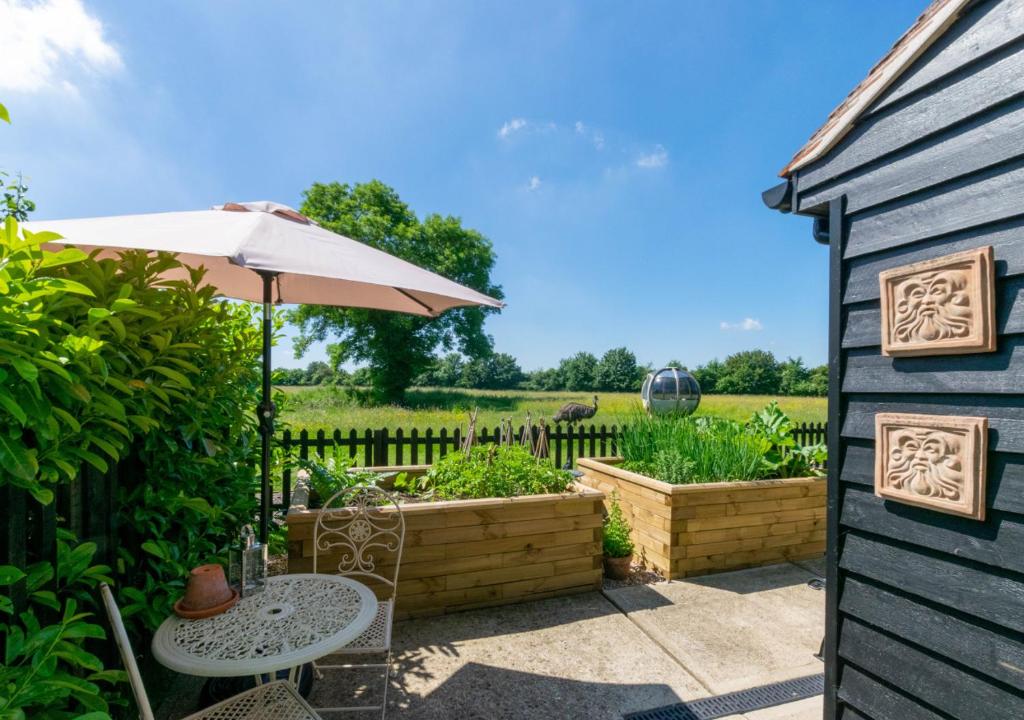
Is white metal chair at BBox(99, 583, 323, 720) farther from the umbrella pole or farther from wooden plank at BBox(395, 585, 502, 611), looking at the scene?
wooden plank at BBox(395, 585, 502, 611)

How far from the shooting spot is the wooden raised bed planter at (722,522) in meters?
3.62

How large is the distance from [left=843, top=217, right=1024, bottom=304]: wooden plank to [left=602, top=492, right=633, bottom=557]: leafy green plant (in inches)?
97.3

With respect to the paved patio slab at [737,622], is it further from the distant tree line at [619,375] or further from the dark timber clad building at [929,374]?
the distant tree line at [619,375]

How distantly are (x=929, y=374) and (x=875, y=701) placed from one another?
137cm

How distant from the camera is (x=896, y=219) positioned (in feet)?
5.93

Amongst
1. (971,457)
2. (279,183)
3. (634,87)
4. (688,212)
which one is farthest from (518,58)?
(688,212)

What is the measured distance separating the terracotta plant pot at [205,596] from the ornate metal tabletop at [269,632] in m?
0.03

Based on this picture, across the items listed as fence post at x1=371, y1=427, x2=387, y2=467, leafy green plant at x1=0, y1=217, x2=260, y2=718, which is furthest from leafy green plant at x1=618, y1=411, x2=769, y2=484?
leafy green plant at x1=0, y1=217, x2=260, y2=718

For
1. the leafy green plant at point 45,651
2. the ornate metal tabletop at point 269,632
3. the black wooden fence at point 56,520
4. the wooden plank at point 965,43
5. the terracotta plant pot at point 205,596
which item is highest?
the wooden plank at point 965,43

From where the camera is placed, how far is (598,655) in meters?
2.61

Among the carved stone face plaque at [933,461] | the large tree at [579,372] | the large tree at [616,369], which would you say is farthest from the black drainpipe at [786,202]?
the large tree at [579,372]

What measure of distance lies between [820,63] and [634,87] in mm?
3954

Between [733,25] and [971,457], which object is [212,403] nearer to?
[971,457]

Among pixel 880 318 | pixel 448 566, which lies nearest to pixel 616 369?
pixel 448 566
